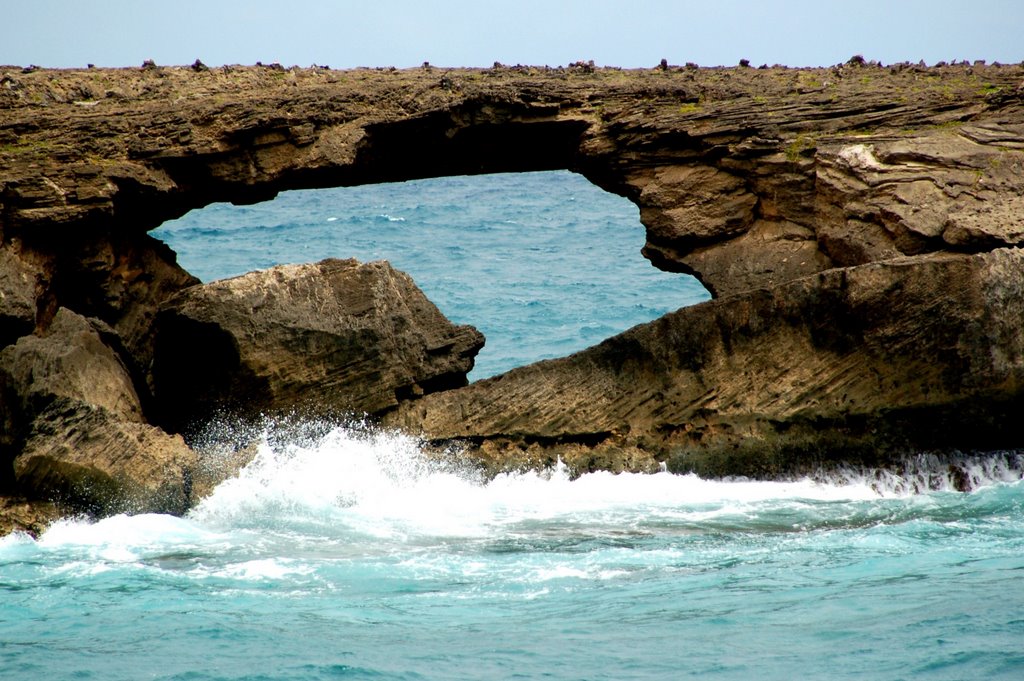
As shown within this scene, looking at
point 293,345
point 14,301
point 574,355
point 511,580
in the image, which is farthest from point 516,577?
point 14,301

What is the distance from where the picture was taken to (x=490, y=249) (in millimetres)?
45969

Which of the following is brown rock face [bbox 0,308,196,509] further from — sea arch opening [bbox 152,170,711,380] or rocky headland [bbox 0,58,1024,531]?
sea arch opening [bbox 152,170,711,380]

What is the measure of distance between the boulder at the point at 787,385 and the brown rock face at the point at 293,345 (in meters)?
0.60

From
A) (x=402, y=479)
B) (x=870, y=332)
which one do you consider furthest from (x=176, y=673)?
(x=870, y=332)

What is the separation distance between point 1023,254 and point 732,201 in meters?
3.95

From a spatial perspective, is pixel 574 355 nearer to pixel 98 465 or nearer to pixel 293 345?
pixel 293 345

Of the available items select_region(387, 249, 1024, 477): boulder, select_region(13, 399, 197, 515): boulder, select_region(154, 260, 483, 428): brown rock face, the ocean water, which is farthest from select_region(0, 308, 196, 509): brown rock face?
select_region(387, 249, 1024, 477): boulder

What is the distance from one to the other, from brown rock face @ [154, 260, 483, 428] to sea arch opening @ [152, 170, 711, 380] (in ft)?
36.1

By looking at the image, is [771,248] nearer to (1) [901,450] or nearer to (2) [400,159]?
(1) [901,450]

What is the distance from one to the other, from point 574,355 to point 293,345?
135 inches

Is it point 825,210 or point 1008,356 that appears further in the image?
point 825,210

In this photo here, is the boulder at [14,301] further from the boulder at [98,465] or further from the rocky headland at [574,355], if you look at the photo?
the boulder at [98,465]

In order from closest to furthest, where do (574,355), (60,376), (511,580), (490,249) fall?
(511,580), (60,376), (574,355), (490,249)

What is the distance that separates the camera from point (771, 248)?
1720 centimetres
